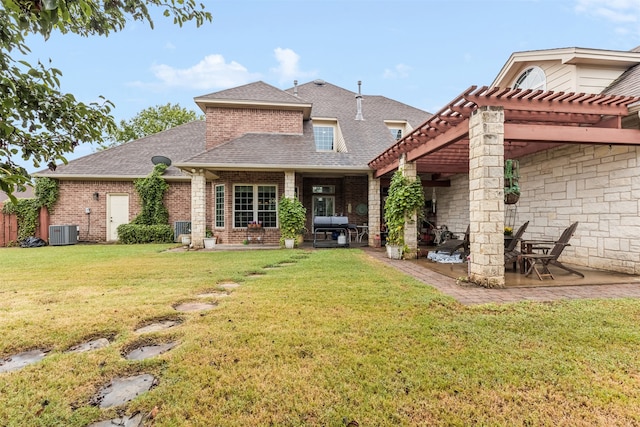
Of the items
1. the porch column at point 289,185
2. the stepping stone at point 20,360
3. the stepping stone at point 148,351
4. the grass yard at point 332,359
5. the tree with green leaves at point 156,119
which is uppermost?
the tree with green leaves at point 156,119

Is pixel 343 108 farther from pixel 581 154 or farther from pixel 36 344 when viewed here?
pixel 36 344

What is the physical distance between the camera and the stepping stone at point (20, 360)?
253cm

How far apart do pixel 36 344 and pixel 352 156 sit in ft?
34.7

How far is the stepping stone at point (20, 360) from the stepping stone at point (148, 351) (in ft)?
2.59

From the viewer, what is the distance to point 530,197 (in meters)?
8.14

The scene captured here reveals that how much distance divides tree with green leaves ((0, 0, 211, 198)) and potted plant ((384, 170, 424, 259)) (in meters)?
6.71

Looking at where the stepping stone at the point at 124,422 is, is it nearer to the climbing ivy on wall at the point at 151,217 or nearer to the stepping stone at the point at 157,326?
the stepping stone at the point at 157,326

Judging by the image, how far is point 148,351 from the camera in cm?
278

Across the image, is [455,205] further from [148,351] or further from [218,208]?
[148,351]

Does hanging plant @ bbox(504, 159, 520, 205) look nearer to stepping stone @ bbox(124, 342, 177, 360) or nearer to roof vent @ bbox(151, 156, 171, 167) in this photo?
stepping stone @ bbox(124, 342, 177, 360)

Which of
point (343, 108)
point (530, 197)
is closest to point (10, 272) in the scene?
point (530, 197)

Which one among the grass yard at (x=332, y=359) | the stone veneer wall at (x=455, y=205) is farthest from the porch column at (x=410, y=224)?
the grass yard at (x=332, y=359)

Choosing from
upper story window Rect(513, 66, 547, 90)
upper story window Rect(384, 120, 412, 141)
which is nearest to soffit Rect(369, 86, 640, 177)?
upper story window Rect(513, 66, 547, 90)

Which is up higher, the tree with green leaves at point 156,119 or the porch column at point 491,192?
the tree with green leaves at point 156,119
